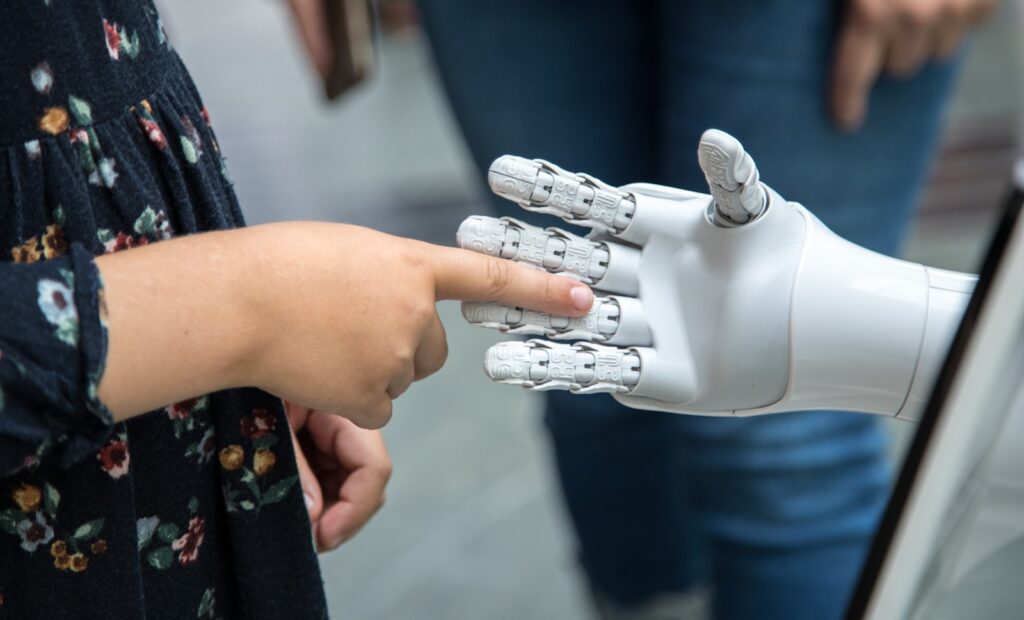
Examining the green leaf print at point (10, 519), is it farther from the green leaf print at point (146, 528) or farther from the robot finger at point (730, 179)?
the robot finger at point (730, 179)

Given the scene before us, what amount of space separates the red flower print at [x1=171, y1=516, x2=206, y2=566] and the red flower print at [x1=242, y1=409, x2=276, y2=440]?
0.16ft

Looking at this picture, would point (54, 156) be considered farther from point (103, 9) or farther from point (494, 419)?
point (494, 419)

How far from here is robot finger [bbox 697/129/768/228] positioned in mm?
468

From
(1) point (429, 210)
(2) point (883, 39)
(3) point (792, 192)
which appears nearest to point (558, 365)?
(3) point (792, 192)

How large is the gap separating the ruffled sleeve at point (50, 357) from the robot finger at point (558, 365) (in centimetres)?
16

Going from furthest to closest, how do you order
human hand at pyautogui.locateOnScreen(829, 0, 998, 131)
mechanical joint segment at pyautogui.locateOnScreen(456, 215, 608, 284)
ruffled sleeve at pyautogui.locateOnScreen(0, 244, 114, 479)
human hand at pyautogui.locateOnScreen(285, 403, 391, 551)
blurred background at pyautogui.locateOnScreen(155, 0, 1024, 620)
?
blurred background at pyautogui.locateOnScreen(155, 0, 1024, 620) < human hand at pyautogui.locateOnScreen(829, 0, 998, 131) < human hand at pyautogui.locateOnScreen(285, 403, 391, 551) < mechanical joint segment at pyautogui.locateOnScreen(456, 215, 608, 284) < ruffled sleeve at pyautogui.locateOnScreen(0, 244, 114, 479)

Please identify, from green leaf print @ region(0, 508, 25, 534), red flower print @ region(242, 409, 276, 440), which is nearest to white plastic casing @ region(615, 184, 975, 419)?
red flower print @ region(242, 409, 276, 440)

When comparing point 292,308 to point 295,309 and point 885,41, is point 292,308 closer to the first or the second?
point 295,309

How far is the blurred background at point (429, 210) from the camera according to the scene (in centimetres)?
129

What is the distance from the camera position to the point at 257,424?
557 millimetres

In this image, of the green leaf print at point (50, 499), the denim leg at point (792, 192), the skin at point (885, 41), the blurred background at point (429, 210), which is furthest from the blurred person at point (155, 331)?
the blurred background at point (429, 210)

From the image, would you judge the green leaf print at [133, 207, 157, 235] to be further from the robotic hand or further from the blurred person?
the robotic hand

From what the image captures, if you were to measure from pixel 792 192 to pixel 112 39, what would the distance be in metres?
0.43

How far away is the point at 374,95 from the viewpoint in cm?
264
